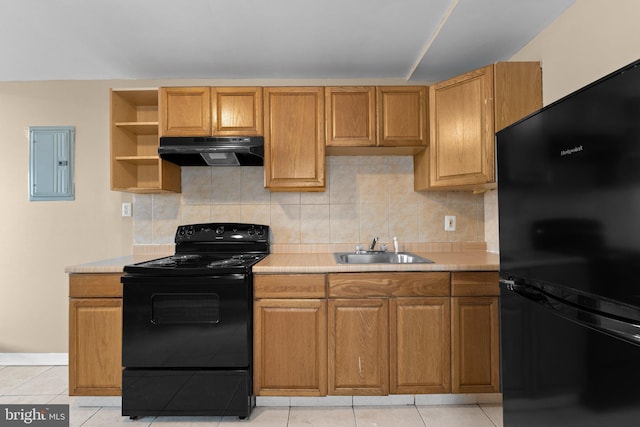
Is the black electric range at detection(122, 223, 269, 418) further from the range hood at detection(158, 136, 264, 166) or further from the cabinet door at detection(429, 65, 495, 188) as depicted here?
the cabinet door at detection(429, 65, 495, 188)

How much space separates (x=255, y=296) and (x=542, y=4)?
2202 millimetres

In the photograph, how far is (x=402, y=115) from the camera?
98.6 inches

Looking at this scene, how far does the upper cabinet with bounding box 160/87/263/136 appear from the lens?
2.52 m

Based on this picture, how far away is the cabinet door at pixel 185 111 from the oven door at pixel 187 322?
105 centimetres

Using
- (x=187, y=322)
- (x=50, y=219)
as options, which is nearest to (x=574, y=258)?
(x=187, y=322)

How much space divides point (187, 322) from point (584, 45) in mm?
2518

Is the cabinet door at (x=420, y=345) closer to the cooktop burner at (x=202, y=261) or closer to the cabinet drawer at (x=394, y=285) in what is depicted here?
the cabinet drawer at (x=394, y=285)

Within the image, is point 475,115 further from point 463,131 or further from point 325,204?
point 325,204

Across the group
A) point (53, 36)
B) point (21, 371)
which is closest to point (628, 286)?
point (53, 36)

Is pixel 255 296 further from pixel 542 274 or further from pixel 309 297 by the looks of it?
pixel 542 274

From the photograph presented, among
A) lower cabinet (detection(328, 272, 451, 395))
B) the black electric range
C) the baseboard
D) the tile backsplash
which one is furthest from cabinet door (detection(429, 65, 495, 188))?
the baseboard

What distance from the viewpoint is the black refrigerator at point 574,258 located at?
2.84ft

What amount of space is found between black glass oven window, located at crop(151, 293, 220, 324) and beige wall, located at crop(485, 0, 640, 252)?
2.23m

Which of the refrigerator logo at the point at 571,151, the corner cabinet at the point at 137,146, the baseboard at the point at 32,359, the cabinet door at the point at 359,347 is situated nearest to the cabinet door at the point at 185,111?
the corner cabinet at the point at 137,146
